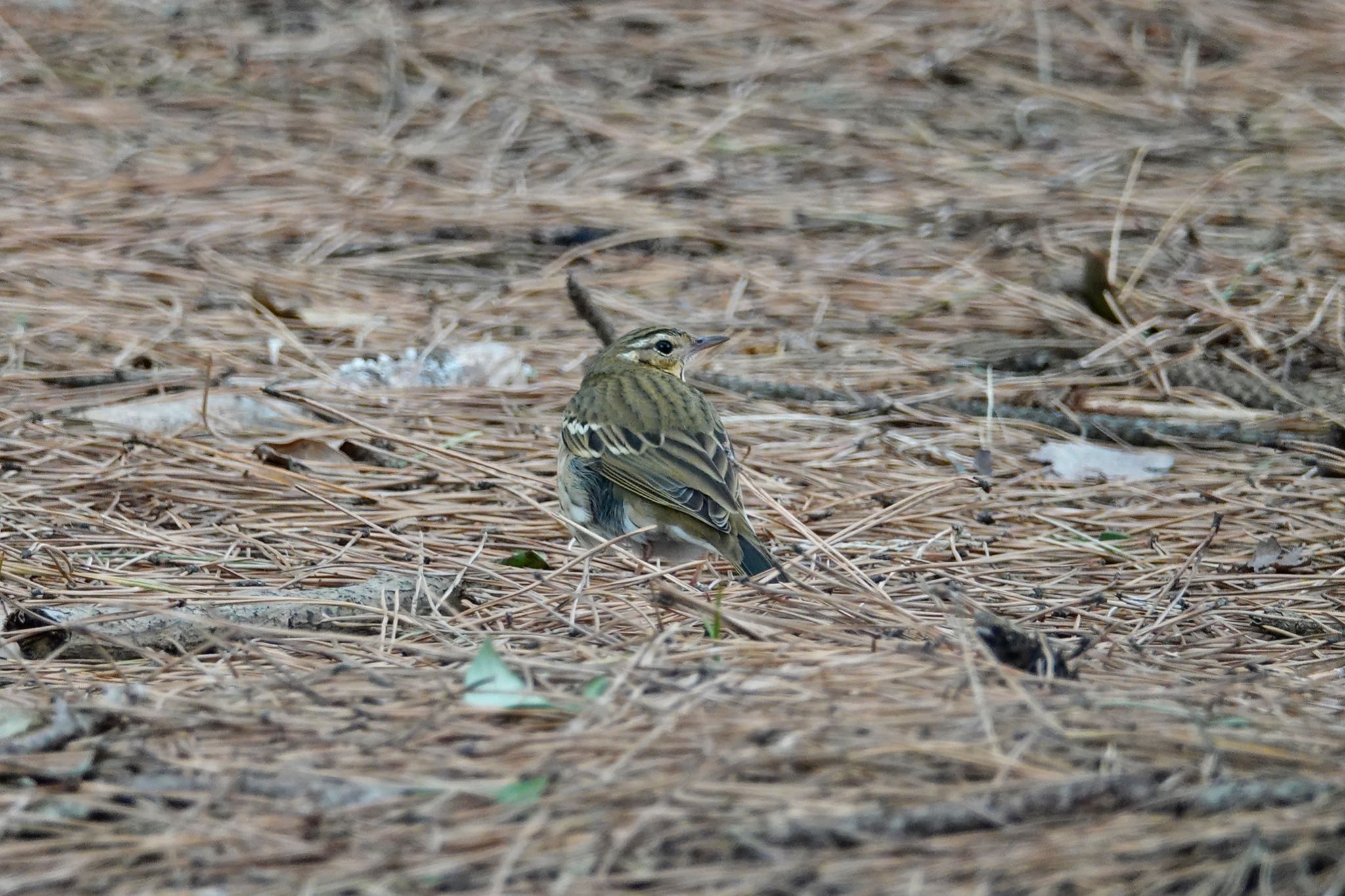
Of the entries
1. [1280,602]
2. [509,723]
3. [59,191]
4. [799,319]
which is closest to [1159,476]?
[1280,602]

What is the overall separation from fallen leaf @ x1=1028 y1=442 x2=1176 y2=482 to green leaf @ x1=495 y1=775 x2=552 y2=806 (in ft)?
10.8

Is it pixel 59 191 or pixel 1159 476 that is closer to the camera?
pixel 1159 476

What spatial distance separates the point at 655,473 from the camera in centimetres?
474

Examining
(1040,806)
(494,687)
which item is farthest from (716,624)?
(1040,806)

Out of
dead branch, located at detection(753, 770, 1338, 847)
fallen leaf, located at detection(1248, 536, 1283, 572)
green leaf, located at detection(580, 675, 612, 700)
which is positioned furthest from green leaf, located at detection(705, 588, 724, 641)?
fallen leaf, located at detection(1248, 536, 1283, 572)

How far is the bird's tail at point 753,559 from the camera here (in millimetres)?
4268

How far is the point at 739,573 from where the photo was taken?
445 cm

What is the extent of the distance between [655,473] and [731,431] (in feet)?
4.26

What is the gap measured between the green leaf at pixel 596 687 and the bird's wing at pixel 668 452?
51.7 inches

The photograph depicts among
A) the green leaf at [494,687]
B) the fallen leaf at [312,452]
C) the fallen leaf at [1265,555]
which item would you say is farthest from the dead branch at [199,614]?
the fallen leaf at [1265,555]

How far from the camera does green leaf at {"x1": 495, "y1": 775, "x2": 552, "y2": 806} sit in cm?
266

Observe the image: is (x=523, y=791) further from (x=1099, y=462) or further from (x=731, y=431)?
(x=1099, y=462)

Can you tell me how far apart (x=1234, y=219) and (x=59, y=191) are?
21.2 ft

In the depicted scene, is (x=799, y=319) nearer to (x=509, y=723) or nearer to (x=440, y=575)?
(x=440, y=575)
